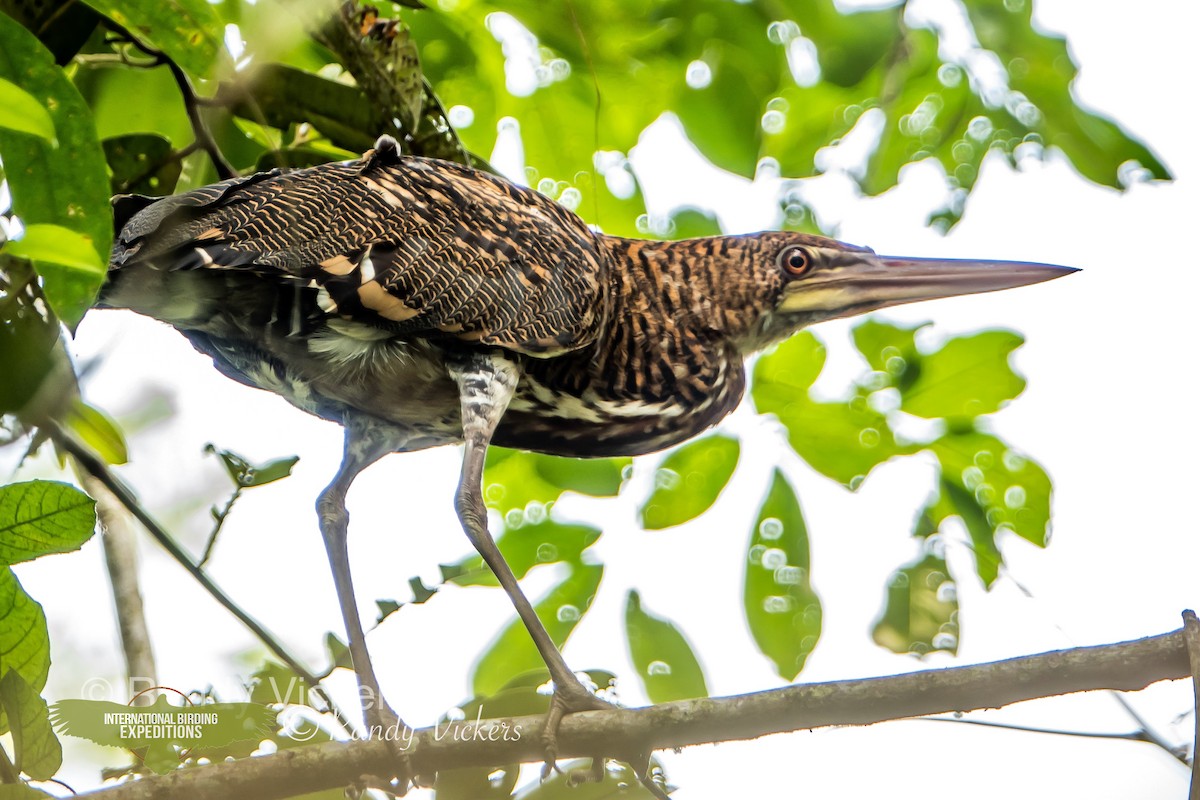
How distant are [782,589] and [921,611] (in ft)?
1.10

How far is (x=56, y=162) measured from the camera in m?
1.50

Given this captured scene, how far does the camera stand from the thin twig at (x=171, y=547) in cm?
202

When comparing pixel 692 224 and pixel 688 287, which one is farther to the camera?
pixel 692 224

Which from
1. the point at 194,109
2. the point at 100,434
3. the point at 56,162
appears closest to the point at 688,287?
the point at 194,109

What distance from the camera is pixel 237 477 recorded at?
211cm

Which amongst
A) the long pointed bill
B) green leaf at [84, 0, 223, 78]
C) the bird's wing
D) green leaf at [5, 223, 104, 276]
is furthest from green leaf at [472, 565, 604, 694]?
green leaf at [5, 223, 104, 276]

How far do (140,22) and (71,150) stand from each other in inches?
8.7

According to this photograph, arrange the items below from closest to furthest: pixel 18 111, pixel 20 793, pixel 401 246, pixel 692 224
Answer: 1. pixel 18 111
2. pixel 20 793
3. pixel 401 246
4. pixel 692 224

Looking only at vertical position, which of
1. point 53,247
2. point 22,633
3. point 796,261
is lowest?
point 22,633

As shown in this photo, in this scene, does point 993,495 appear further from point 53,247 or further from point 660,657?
point 53,247

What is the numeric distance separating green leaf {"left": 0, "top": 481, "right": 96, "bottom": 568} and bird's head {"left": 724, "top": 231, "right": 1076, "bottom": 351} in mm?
1541

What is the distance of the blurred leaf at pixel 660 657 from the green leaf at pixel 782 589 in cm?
17

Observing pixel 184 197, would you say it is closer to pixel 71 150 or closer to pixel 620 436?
pixel 71 150

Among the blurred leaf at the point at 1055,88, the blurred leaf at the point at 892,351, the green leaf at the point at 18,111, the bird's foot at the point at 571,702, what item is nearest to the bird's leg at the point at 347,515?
the bird's foot at the point at 571,702
